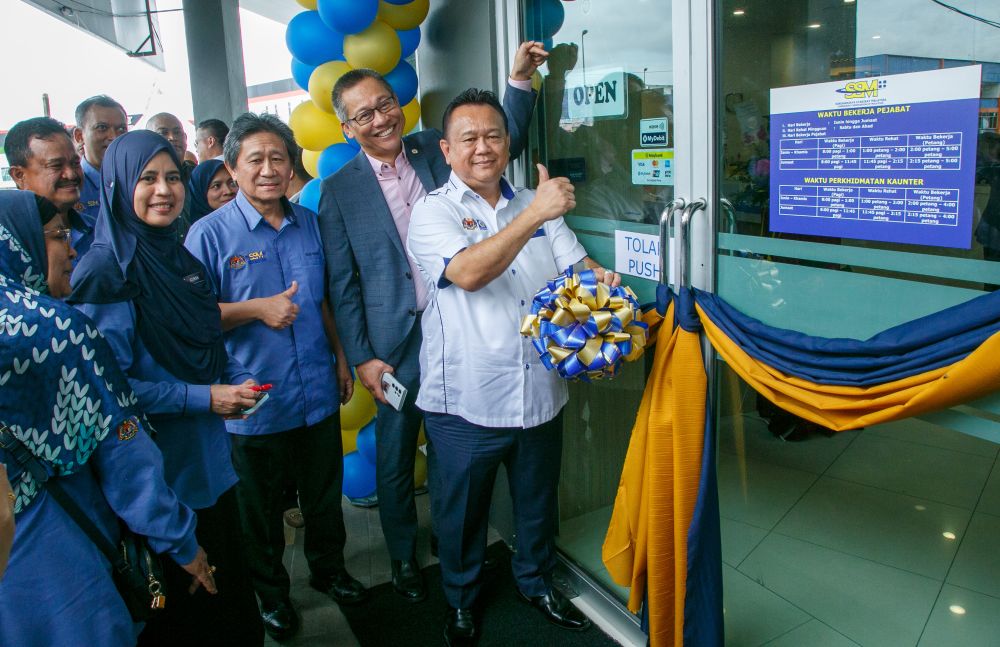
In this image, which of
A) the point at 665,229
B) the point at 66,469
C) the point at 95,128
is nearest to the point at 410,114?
the point at 665,229

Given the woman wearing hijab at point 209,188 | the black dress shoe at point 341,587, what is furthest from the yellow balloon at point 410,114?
the black dress shoe at point 341,587

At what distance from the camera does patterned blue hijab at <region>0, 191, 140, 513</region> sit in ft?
3.61

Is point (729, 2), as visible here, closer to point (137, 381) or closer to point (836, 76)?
point (836, 76)

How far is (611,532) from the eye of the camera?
81.6 inches

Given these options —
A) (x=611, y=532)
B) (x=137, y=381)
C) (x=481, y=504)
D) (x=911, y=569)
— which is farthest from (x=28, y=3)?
(x=911, y=569)

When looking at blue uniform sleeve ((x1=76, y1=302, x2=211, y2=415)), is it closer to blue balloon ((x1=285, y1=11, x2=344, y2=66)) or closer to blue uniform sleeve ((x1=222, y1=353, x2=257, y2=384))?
blue uniform sleeve ((x1=222, y1=353, x2=257, y2=384))

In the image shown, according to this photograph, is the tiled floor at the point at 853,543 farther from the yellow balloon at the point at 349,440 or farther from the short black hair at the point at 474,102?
the yellow balloon at the point at 349,440

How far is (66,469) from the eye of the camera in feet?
3.91

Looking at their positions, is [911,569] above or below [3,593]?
below

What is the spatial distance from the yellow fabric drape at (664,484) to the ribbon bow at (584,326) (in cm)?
14

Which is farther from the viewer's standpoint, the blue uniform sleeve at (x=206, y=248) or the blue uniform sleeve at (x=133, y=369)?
the blue uniform sleeve at (x=206, y=248)

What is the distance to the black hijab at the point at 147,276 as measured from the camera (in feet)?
5.35

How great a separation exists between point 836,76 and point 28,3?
5.90m

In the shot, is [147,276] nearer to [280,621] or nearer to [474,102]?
[474,102]
